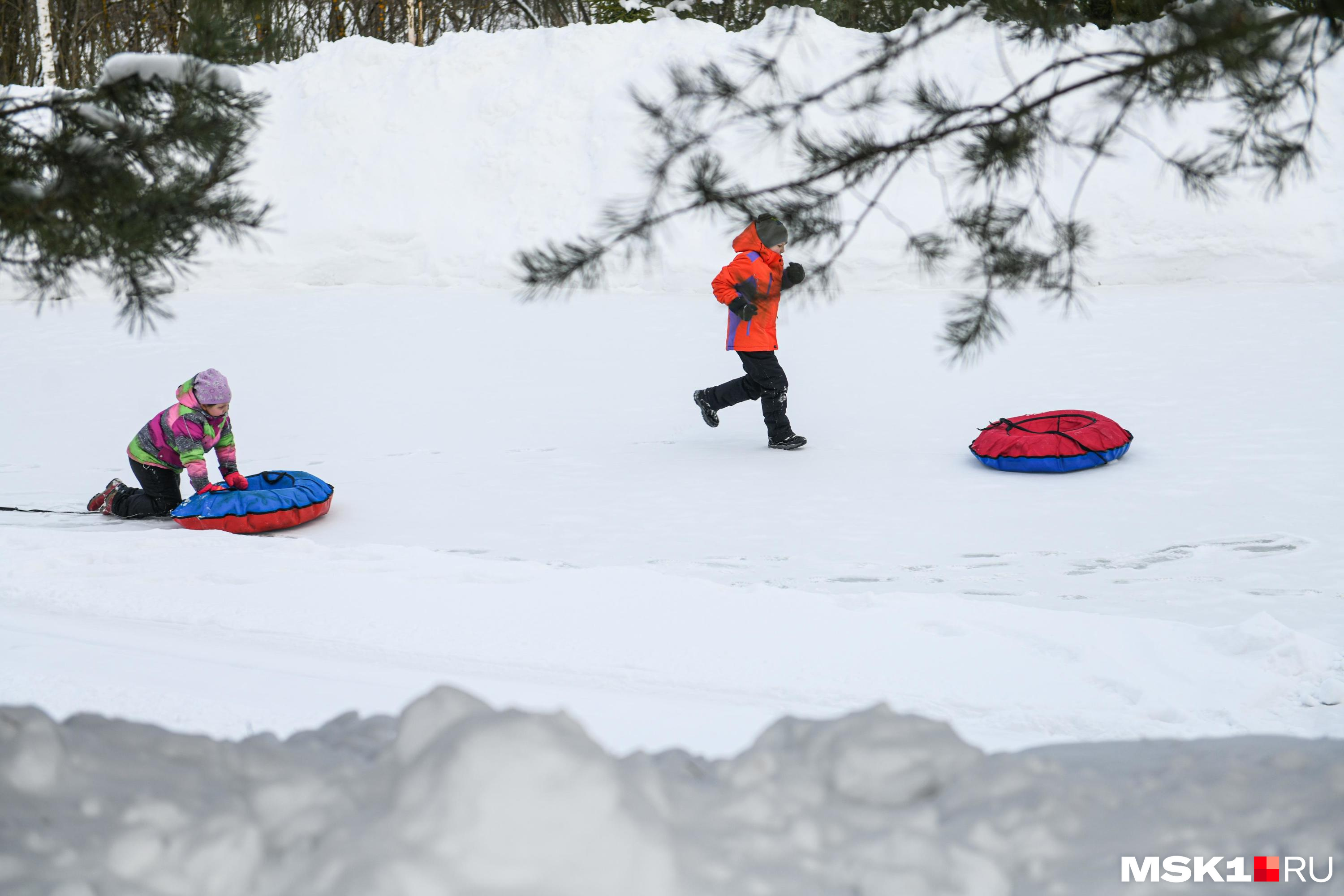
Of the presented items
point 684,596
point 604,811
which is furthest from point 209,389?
point 604,811

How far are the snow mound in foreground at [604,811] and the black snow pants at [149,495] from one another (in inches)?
158

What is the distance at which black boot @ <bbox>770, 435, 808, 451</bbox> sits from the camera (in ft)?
22.7

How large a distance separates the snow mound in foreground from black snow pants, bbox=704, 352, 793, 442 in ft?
15.8

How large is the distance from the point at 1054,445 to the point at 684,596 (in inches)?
115

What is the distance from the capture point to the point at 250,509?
5.31 meters

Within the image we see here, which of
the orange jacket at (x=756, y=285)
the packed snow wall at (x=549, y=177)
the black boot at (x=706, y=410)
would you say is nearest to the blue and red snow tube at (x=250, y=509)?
the orange jacket at (x=756, y=285)

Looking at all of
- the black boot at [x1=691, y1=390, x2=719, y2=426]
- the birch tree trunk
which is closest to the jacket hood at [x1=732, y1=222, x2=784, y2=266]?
the black boot at [x1=691, y1=390, x2=719, y2=426]

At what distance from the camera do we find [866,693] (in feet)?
10.8

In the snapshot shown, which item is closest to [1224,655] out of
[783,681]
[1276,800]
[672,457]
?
[783,681]

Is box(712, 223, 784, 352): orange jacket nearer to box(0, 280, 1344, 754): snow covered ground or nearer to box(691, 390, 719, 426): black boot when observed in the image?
box(691, 390, 719, 426): black boot

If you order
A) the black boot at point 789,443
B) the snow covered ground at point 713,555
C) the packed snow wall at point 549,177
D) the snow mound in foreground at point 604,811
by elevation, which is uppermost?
the packed snow wall at point 549,177

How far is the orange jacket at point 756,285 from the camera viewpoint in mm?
6203

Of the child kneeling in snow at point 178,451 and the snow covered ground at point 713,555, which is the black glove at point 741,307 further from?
the child kneeling in snow at point 178,451

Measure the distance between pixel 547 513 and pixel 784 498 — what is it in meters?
1.22
